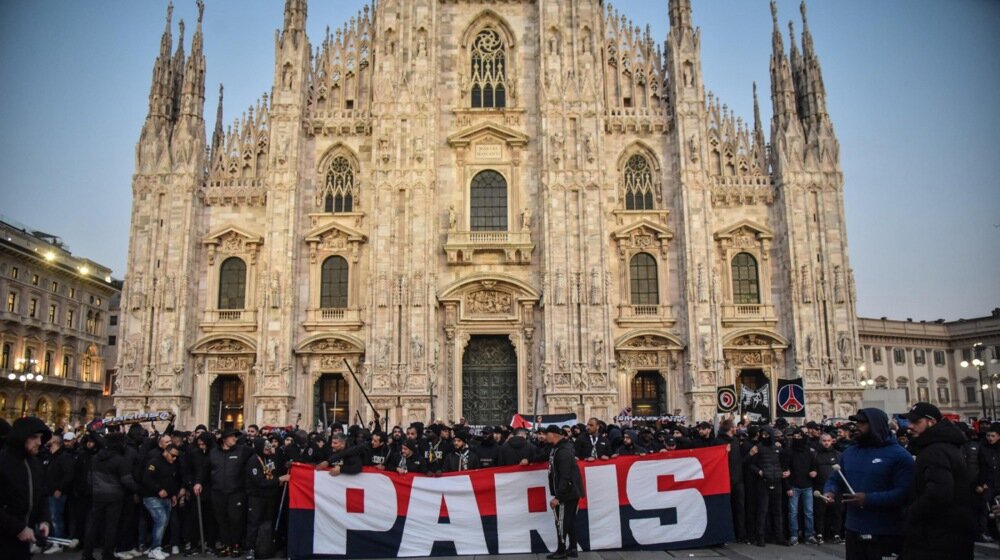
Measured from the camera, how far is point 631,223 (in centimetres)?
3478

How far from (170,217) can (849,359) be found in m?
29.0

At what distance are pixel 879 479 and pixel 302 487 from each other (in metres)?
8.84

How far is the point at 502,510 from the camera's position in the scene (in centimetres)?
1330

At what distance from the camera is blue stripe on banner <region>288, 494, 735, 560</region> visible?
13.0 meters

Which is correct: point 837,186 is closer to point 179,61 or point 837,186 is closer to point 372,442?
point 372,442

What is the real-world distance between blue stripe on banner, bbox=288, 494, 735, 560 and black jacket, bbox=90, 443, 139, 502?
2.85 metres

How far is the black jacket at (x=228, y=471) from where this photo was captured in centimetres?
1375

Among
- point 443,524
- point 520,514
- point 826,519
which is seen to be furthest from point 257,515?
point 826,519

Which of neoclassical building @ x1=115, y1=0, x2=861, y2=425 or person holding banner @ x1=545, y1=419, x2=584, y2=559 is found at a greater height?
neoclassical building @ x1=115, y1=0, x2=861, y2=425

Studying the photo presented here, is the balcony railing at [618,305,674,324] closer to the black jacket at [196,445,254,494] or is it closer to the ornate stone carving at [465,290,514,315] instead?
the ornate stone carving at [465,290,514,315]

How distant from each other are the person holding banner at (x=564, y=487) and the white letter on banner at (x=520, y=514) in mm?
469

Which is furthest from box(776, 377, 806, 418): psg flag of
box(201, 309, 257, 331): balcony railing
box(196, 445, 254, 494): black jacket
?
box(201, 309, 257, 331): balcony railing

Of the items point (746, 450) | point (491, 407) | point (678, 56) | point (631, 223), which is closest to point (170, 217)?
point (491, 407)

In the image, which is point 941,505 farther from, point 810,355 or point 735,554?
point 810,355
